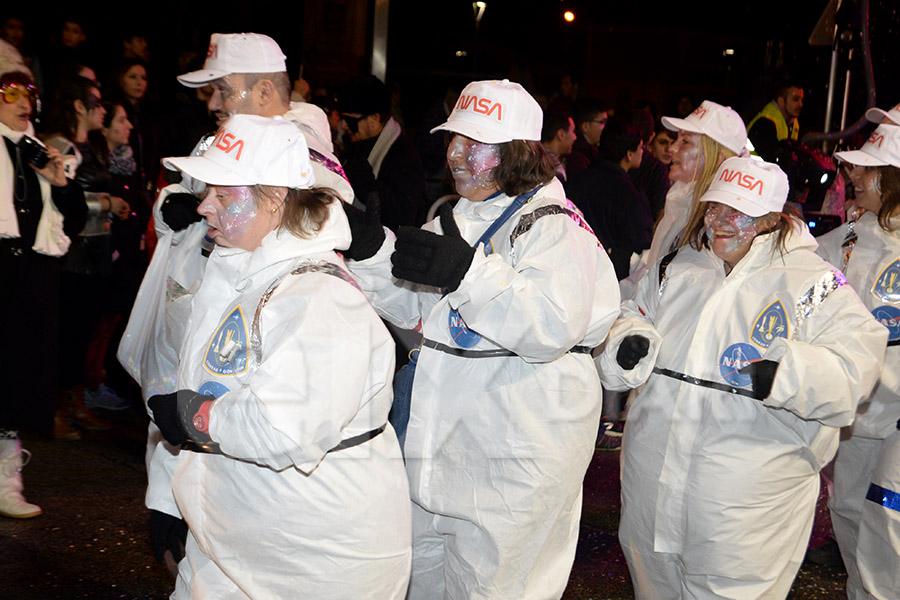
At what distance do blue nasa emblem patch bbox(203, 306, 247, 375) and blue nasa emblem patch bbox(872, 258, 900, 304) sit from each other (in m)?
3.13

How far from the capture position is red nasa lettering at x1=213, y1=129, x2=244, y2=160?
2.61 m

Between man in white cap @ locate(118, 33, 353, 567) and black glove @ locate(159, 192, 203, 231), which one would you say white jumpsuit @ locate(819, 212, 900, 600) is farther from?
black glove @ locate(159, 192, 203, 231)

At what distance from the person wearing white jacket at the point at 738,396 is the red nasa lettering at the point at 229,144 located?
1.68 metres

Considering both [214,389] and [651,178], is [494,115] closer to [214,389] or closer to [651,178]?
[214,389]

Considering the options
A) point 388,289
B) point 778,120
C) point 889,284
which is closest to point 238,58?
point 388,289

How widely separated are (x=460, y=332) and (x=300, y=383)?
3.36 ft

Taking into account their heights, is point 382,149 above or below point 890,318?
above

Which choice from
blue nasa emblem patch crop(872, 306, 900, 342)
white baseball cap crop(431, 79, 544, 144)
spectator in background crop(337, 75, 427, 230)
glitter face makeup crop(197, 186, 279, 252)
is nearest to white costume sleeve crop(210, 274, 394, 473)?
glitter face makeup crop(197, 186, 279, 252)

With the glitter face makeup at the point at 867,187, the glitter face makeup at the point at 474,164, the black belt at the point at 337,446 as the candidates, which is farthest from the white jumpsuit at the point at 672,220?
the black belt at the point at 337,446

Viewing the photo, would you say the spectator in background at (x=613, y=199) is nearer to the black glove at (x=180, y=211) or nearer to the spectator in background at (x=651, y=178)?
the spectator in background at (x=651, y=178)

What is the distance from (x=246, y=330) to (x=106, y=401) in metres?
4.81

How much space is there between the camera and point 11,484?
4.94 meters

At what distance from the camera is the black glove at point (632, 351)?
140 inches

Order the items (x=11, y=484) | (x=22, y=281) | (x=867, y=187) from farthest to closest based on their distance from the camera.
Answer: (x=22, y=281) < (x=11, y=484) < (x=867, y=187)
